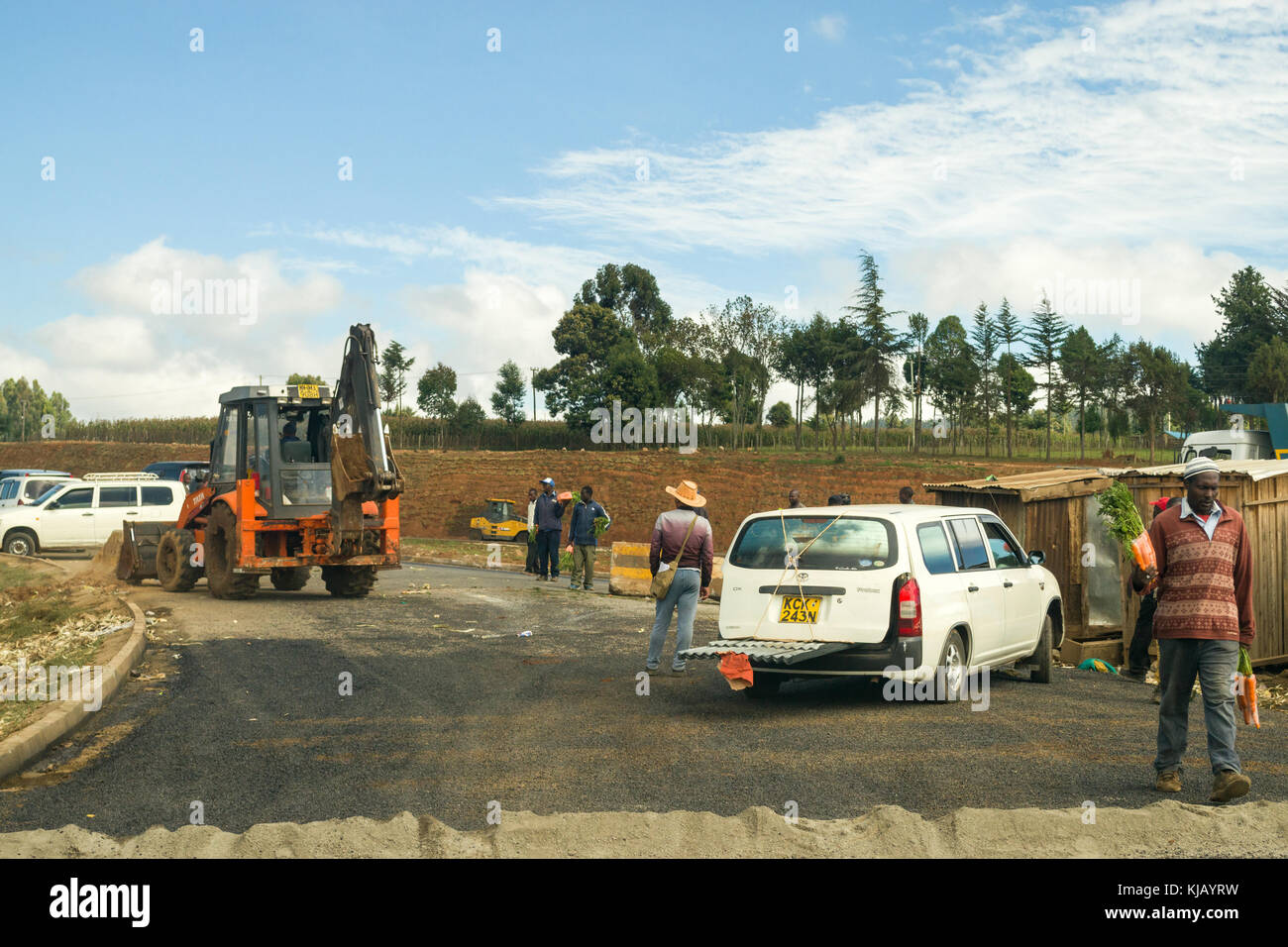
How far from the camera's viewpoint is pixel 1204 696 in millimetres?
7168

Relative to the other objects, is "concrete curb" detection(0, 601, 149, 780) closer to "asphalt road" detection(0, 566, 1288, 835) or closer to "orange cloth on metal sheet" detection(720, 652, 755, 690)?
"asphalt road" detection(0, 566, 1288, 835)

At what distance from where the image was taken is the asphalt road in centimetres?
706

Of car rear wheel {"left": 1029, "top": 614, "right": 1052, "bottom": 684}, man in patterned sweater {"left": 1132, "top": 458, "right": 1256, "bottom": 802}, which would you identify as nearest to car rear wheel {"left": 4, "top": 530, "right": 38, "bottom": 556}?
car rear wheel {"left": 1029, "top": 614, "right": 1052, "bottom": 684}

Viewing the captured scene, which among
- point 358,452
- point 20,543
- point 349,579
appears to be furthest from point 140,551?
point 20,543

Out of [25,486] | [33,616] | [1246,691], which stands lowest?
[33,616]

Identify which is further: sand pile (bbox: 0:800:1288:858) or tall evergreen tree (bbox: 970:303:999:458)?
tall evergreen tree (bbox: 970:303:999:458)

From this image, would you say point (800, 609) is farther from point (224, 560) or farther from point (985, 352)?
point (985, 352)

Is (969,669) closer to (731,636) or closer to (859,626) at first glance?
(859,626)

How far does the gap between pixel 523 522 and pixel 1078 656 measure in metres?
28.2

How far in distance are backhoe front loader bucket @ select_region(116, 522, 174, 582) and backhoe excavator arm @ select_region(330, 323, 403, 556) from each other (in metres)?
5.44

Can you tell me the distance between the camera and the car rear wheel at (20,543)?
28.9m

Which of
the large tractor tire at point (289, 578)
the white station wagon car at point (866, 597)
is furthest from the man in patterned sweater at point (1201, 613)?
the large tractor tire at point (289, 578)

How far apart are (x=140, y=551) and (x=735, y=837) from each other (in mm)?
18461
